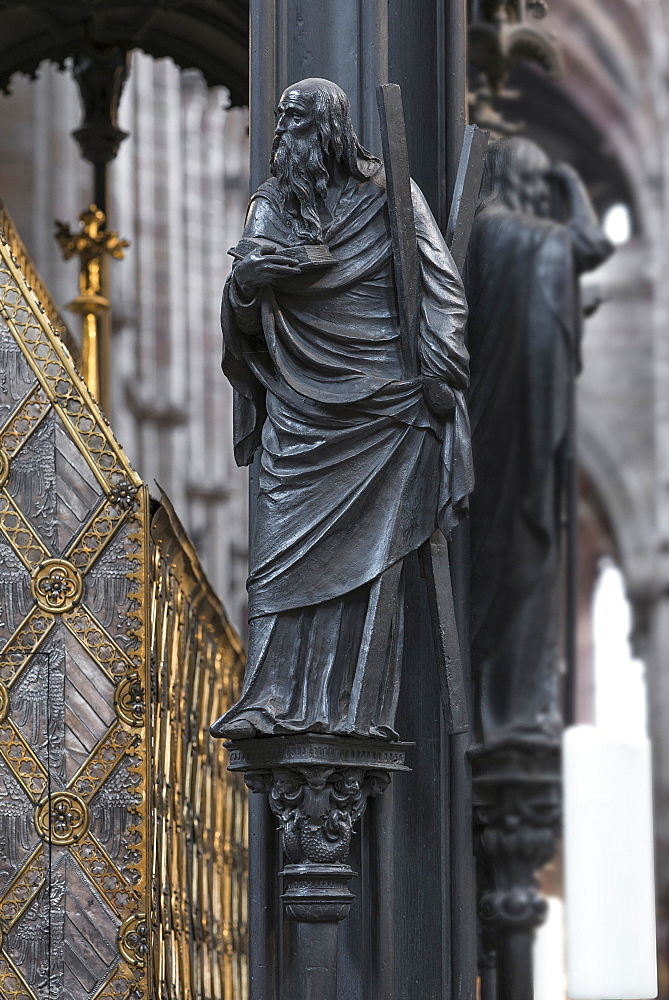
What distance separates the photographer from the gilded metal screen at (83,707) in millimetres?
6328

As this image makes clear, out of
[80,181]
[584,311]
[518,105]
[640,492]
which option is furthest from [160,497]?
[640,492]

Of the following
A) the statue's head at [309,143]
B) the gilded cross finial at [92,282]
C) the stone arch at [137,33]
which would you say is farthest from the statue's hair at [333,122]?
the gilded cross finial at [92,282]

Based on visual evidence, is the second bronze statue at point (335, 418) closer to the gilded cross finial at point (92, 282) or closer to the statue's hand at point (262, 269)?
the statue's hand at point (262, 269)

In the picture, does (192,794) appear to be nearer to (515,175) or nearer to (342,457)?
(342,457)

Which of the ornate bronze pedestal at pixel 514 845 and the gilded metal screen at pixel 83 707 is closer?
the gilded metal screen at pixel 83 707

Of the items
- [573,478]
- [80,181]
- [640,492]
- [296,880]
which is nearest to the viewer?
[296,880]

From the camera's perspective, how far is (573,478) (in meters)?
7.33

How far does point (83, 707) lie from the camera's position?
21.2 feet

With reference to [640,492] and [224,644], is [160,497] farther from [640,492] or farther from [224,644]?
[640,492]

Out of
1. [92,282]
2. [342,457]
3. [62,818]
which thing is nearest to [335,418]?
Result: [342,457]

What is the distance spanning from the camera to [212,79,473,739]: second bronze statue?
525 cm

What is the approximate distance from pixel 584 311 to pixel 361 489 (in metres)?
3.66

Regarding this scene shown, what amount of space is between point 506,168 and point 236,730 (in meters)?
2.75

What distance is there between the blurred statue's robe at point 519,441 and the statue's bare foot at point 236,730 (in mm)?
1377
